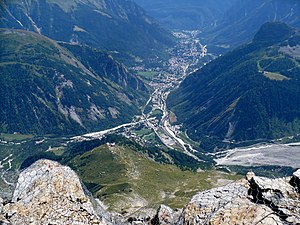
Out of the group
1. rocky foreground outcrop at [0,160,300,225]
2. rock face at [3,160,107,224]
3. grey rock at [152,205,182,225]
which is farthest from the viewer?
grey rock at [152,205,182,225]

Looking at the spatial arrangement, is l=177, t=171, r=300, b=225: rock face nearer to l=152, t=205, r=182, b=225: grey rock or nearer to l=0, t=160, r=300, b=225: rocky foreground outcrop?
l=0, t=160, r=300, b=225: rocky foreground outcrop

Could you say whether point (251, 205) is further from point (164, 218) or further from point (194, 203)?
point (164, 218)

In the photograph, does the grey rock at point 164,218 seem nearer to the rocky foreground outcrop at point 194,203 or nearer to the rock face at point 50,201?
the rocky foreground outcrop at point 194,203

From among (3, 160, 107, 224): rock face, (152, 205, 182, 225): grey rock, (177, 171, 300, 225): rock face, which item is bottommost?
(152, 205, 182, 225): grey rock

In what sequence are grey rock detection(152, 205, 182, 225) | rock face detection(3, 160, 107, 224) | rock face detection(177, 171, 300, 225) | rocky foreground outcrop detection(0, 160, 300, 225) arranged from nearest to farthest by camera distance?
rock face detection(177, 171, 300, 225), rocky foreground outcrop detection(0, 160, 300, 225), rock face detection(3, 160, 107, 224), grey rock detection(152, 205, 182, 225)

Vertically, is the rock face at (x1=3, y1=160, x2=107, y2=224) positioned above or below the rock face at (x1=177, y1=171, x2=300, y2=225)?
below

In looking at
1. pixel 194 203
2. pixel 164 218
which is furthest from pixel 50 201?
pixel 164 218

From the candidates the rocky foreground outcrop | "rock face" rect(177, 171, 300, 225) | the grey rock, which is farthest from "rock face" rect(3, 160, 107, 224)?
the grey rock
